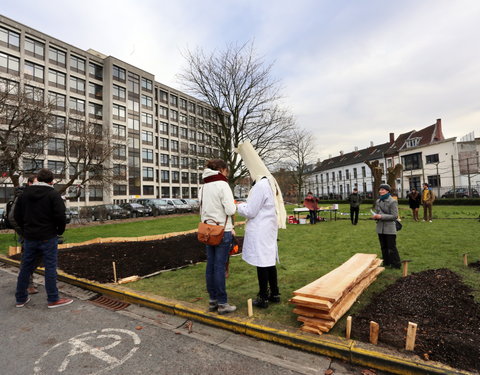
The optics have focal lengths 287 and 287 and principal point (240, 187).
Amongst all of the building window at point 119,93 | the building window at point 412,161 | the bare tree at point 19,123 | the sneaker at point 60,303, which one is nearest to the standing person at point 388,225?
the sneaker at point 60,303

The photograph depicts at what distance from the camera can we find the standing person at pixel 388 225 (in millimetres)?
5828

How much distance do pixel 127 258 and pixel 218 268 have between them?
4509 millimetres

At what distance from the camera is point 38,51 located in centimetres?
4047

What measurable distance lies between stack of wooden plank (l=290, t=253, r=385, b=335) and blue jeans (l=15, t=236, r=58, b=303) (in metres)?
3.78

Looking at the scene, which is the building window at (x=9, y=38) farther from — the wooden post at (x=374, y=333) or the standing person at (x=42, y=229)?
the wooden post at (x=374, y=333)

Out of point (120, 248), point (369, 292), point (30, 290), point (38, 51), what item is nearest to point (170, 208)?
point (120, 248)

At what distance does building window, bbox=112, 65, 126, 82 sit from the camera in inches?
1937

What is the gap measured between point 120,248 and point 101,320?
505 centimetres

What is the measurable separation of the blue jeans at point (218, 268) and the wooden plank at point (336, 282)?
981 mm

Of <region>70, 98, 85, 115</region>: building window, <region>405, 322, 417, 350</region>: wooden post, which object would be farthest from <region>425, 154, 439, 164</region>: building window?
<region>70, 98, 85, 115</region>: building window

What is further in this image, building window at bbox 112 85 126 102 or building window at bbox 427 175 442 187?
building window at bbox 112 85 126 102

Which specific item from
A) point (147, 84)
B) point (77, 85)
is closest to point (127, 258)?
point (77, 85)

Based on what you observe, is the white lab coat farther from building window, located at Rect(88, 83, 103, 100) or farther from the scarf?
building window, located at Rect(88, 83, 103, 100)

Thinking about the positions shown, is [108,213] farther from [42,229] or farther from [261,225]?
[261,225]
